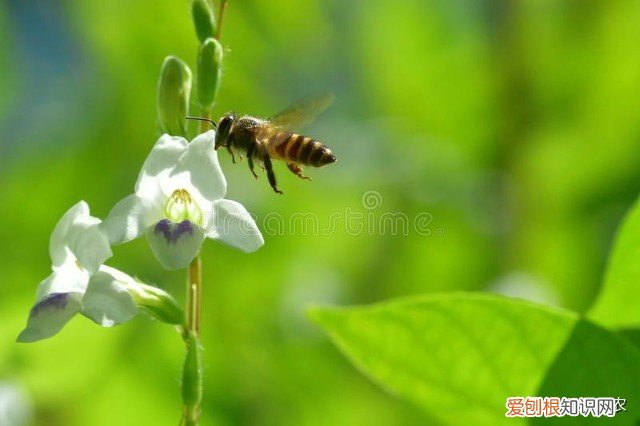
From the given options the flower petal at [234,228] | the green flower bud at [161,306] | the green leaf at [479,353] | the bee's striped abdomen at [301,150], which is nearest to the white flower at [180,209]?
the flower petal at [234,228]

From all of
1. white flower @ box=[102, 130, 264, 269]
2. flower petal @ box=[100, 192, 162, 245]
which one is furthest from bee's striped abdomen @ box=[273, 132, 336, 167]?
flower petal @ box=[100, 192, 162, 245]

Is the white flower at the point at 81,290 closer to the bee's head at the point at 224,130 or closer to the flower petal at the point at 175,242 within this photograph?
the flower petal at the point at 175,242

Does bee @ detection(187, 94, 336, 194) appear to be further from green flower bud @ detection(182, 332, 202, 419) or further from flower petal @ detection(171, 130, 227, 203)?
green flower bud @ detection(182, 332, 202, 419)

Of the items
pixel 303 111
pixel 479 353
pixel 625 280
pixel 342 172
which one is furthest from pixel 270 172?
pixel 342 172

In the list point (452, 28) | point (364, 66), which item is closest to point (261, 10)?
point (364, 66)

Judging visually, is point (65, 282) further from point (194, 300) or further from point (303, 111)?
point (303, 111)
